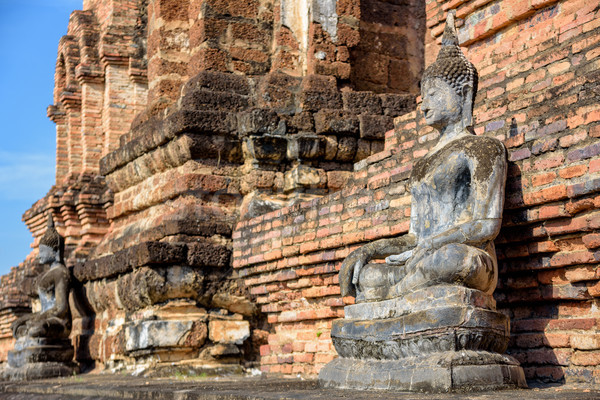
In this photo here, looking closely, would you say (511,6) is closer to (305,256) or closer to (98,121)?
(305,256)

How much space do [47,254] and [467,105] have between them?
7.63 meters

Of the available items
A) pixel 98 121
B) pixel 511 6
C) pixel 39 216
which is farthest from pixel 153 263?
pixel 39 216

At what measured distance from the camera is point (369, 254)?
598 cm

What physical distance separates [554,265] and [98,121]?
1069 centimetres

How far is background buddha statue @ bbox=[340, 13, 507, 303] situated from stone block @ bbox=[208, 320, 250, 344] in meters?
3.29

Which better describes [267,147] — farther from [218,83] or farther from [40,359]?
[40,359]

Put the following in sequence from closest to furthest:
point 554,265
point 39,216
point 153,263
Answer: point 554,265
point 153,263
point 39,216

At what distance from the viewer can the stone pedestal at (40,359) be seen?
10547 millimetres

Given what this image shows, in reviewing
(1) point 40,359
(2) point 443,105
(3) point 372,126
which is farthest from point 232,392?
(1) point 40,359

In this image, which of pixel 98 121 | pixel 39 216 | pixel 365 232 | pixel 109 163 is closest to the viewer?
pixel 365 232

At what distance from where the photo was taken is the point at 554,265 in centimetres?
553

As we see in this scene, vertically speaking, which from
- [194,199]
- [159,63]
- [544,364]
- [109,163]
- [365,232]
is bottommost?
[544,364]

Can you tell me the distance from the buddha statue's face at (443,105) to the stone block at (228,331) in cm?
403

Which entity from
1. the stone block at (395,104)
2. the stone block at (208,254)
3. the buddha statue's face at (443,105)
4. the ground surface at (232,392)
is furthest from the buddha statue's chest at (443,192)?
the stone block at (395,104)
